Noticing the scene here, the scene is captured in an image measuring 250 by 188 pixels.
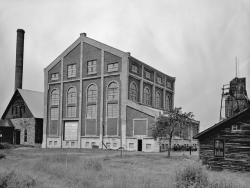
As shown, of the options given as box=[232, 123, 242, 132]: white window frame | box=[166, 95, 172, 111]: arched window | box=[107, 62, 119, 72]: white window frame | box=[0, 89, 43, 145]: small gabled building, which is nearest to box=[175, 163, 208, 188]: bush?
box=[232, 123, 242, 132]: white window frame

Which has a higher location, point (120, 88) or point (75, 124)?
point (120, 88)

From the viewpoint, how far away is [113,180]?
17.0 meters

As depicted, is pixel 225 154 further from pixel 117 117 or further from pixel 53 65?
pixel 53 65

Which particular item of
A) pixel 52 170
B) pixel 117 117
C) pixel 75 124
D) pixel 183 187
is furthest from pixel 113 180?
pixel 75 124

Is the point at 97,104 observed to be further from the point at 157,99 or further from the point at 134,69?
the point at 157,99

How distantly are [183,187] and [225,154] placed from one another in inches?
431

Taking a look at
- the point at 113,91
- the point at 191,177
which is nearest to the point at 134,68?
the point at 113,91

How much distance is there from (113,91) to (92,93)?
14.3 ft

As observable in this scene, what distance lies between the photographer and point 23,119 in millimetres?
59094

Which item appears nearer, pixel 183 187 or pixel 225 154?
pixel 183 187

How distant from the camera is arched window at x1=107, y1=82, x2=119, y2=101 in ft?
157

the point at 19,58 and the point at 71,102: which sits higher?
the point at 19,58

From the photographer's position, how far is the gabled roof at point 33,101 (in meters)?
58.9

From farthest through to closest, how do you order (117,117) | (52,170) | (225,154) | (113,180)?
(117,117)
(225,154)
(52,170)
(113,180)
